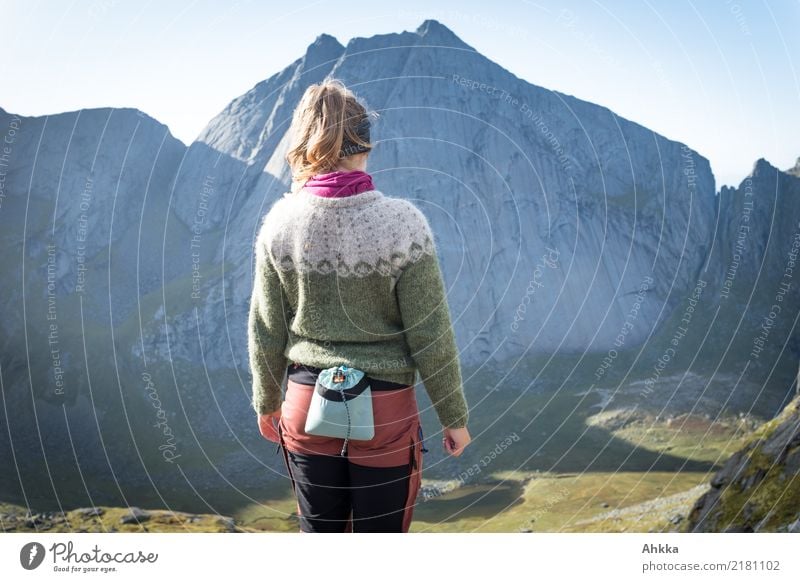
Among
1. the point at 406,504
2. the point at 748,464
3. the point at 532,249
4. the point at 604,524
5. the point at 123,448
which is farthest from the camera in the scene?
the point at 532,249

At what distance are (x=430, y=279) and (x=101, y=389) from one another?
18.4 meters

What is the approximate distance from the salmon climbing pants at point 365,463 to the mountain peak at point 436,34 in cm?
2482

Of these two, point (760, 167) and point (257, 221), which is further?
point (760, 167)

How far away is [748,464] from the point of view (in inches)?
230

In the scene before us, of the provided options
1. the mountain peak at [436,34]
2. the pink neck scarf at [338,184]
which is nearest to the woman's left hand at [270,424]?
the pink neck scarf at [338,184]

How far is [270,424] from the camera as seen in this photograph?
12.9 feet

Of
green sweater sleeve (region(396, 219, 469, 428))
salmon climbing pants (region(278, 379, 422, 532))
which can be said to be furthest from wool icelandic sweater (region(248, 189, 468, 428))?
salmon climbing pants (region(278, 379, 422, 532))

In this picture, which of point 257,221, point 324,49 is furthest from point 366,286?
point 324,49

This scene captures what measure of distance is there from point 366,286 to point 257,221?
814 inches

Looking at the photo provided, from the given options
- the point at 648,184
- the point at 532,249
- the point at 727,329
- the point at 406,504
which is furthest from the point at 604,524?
the point at 648,184

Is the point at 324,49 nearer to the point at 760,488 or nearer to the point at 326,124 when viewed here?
the point at 760,488

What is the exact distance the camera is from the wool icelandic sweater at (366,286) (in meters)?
3.28

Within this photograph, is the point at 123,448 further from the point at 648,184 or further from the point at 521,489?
the point at 648,184

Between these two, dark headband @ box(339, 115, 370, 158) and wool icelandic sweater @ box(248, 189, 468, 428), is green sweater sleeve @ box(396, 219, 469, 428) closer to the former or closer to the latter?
wool icelandic sweater @ box(248, 189, 468, 428)
